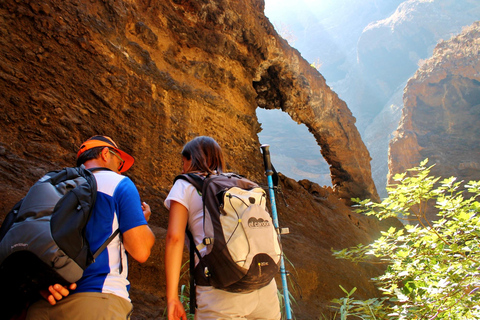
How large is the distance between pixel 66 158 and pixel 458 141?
28.2m

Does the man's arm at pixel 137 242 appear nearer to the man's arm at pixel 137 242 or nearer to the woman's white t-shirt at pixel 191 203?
the man's arm at pixel 137 242

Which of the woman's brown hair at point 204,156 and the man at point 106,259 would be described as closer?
the man at point 106,259

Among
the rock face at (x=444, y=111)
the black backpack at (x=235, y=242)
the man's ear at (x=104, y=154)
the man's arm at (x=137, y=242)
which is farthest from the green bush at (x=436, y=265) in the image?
the rock face at (x=444, y=111)

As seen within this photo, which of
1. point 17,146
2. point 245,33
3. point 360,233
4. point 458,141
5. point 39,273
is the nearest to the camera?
point 39,273

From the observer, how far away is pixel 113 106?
5383mm

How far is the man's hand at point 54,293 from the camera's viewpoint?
1314mm

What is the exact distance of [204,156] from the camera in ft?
6.85

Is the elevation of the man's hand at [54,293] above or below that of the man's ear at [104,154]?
below

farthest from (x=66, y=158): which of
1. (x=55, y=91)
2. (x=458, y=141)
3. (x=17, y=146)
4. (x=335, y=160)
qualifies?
(x=458, y=141)

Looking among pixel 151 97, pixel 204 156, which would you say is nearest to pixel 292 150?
pixel 151 97

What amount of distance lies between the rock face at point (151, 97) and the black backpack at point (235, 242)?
168 cm

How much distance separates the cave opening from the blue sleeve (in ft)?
154

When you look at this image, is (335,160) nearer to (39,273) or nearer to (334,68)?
(39,273)

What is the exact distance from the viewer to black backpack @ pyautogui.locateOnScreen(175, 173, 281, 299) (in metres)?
1.66
